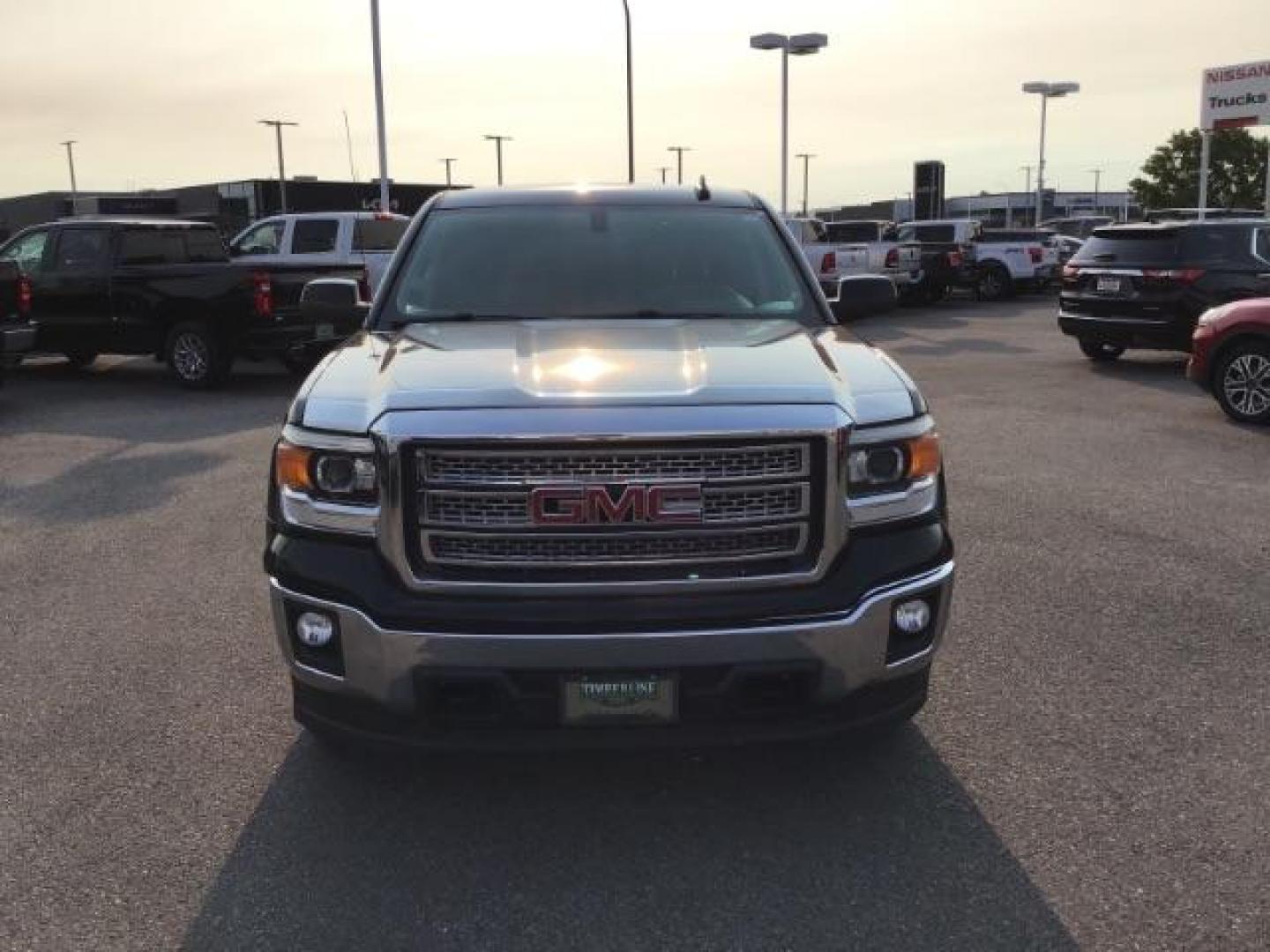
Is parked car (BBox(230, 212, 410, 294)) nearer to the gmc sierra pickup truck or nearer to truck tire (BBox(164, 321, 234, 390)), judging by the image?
truck tire (BBox(164, 321, 234, 390))

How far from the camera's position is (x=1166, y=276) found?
13.1 meters

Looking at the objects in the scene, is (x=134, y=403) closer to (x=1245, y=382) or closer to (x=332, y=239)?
(x=332, y=239)

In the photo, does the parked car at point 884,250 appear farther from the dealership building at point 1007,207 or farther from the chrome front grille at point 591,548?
the dealership building at point 1007,207

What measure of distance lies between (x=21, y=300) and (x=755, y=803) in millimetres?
11526

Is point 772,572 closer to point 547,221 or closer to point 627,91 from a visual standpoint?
point 547,221

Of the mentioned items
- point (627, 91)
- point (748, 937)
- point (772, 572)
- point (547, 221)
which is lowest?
point (748, 937)

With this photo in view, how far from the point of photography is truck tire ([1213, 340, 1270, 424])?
399 inches

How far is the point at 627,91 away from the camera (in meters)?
34.9

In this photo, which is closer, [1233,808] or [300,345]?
[1233,808]

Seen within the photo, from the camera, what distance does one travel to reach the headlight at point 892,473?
125 inches

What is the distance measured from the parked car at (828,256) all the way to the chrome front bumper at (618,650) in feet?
62.3

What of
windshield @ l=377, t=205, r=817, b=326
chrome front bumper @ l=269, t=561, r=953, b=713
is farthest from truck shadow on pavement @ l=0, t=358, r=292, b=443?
chrome front bumper @ l=269, t=561, r=953, b=713

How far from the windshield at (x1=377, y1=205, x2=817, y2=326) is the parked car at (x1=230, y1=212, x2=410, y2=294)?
1093 cm

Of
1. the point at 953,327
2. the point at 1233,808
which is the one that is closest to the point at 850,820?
the point at 1233,808
